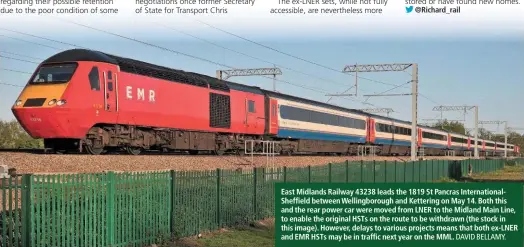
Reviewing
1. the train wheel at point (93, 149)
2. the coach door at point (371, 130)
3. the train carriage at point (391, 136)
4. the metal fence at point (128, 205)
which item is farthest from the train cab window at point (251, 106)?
the train carriage at point (391, 136)

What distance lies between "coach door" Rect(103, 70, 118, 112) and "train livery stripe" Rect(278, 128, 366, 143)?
15.2 m

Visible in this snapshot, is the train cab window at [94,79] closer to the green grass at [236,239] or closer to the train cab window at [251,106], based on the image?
the green grass at [236,239]

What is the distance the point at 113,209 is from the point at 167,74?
45.3 feet

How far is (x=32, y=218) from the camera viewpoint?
8617 millimetres

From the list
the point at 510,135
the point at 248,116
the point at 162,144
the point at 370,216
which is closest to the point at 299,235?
the point at 370,216

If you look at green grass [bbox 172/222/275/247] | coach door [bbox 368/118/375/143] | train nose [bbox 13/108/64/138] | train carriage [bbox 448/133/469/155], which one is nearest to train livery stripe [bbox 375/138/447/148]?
coach door [bbox 368/118/375/143]

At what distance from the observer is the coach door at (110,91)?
63.5 feet

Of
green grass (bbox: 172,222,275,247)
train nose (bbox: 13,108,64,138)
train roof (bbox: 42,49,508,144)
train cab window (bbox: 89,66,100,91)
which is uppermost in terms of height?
train roof (bbox: 42,49,508,144)

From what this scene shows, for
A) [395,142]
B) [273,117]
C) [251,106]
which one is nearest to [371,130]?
[395,142]

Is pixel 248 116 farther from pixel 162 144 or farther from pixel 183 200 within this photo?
pixel 183 200

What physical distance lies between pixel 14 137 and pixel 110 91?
4228 cm

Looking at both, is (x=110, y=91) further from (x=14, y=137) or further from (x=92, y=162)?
(x=14, y=137)

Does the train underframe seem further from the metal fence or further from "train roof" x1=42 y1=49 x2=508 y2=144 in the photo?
the metal fence

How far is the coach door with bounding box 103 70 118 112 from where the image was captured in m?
A: 19.3
